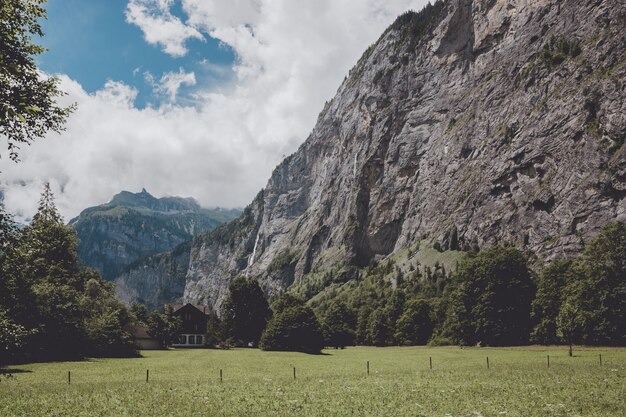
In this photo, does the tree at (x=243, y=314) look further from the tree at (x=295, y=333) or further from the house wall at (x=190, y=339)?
the tree at (x=295, y=333)

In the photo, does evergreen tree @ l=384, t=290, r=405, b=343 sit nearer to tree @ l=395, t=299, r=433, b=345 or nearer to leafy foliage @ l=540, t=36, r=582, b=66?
tree @ l=395, t=299, r=433, b=345

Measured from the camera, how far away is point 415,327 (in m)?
118

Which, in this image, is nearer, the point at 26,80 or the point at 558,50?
the point at 26,80

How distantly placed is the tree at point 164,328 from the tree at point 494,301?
69102 mm

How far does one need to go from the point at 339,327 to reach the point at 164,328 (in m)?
45.0

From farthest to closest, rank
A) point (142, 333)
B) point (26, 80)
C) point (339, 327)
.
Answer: point (339, 327)
point (142, 333)
point (26, 80)

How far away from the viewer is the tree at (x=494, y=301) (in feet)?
282

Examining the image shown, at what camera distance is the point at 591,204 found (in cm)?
15062

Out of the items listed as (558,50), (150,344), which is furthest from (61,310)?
(558,50)

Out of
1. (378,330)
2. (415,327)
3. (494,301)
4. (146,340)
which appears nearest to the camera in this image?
(494,301)

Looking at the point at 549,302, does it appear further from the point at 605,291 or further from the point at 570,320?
the point at 570,320

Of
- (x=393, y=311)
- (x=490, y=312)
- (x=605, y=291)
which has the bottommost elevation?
(x=393, y=311)

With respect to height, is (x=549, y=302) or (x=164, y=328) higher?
(x=549, y=302)

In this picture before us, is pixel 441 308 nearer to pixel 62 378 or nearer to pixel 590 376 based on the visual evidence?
pixel 590 376
